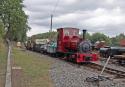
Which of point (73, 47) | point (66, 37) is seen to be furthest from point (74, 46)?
point (66, 37)

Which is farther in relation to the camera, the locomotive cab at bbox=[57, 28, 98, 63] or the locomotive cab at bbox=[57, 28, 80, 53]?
the locomotive cab at bbox=[57, 28, 80, 53]

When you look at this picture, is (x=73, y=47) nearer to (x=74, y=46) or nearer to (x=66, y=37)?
(x=74, y=46)

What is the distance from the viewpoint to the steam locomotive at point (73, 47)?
32.9 meters

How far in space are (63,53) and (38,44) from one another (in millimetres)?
24798

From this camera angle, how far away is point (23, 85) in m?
15.4

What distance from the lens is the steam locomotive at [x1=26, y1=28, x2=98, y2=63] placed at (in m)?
32.9

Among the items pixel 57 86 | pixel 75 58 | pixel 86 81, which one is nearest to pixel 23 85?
pixel 57 86

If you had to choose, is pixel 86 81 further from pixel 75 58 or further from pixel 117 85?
pixel 75 58

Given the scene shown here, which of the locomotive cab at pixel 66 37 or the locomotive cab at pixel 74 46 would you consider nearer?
the locomotive cab at pixel 74 46

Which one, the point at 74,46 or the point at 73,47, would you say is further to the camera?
the point at 73,47

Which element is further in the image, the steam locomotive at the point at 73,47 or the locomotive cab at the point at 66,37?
the locomotive cab at the point at 66,37

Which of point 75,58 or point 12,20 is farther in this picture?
point 12,20

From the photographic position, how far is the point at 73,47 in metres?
34.7

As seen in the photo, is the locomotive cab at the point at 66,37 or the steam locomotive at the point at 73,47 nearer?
the steam locomotive at the point at 73,47
